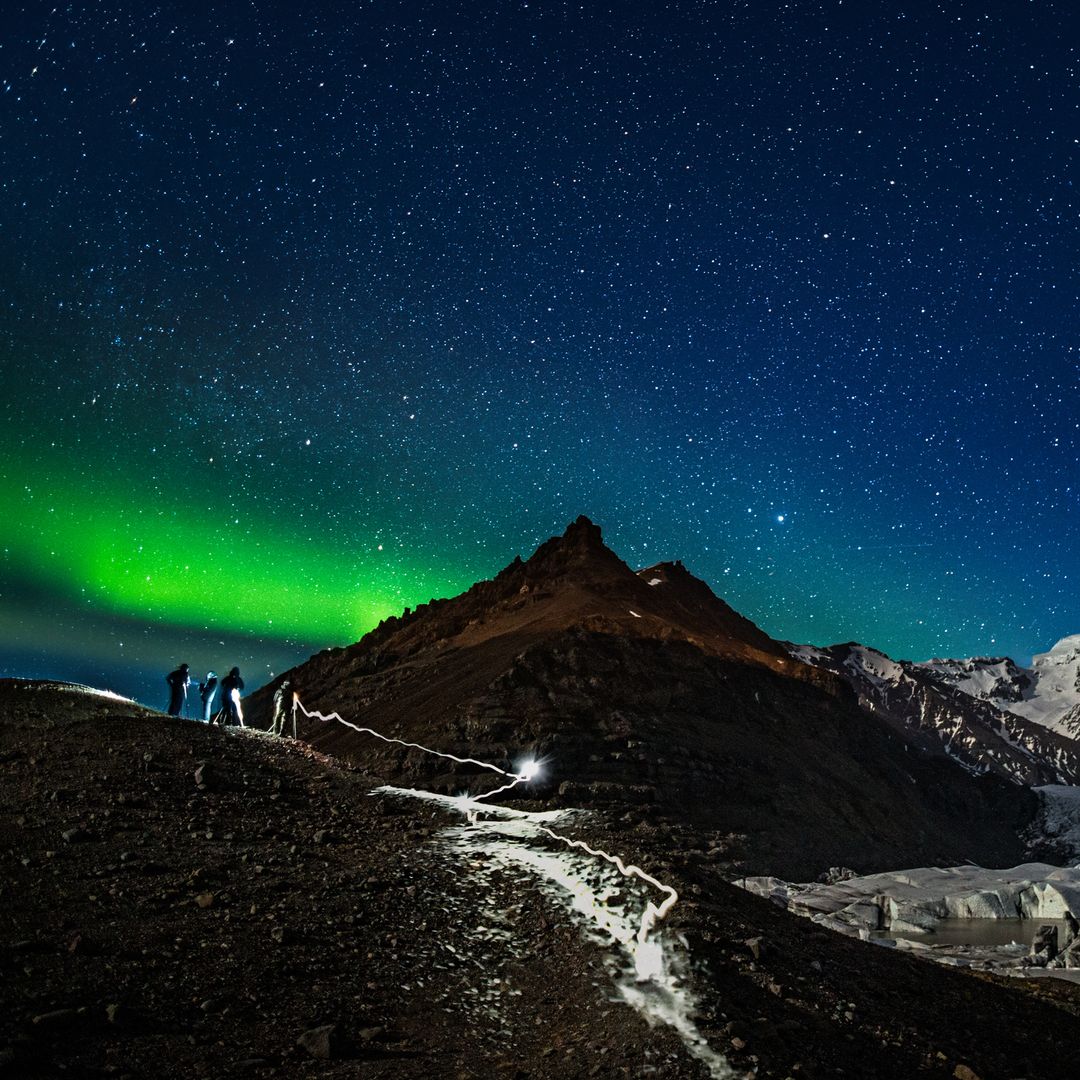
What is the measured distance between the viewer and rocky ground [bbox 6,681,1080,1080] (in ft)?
21.1

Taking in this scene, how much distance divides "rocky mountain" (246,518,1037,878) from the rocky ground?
48.8 feet

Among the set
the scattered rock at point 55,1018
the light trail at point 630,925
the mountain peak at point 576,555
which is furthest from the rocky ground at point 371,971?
the mountain peak at point 576,555

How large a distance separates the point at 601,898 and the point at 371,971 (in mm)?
3440

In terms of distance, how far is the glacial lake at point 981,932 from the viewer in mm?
27109

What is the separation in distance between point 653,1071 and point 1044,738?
23344 cm

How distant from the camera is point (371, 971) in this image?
314 inches

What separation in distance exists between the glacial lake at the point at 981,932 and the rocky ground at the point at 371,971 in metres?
16.7

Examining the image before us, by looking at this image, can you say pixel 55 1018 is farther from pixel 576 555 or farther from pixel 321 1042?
pixel 576 555

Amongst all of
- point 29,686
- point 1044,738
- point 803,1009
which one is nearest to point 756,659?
point 29,686

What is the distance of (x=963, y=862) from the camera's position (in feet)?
199

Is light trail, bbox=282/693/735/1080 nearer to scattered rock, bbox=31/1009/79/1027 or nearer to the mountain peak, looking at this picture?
scattered rock, bbox=31/1009/79/1027

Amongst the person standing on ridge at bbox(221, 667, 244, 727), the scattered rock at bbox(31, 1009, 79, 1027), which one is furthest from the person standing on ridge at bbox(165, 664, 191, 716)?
the scattered rock at bbox(31, 1009, 79, 1027)

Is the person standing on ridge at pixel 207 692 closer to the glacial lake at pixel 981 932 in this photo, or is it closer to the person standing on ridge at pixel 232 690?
the person standing on ridge at pixel 232 690

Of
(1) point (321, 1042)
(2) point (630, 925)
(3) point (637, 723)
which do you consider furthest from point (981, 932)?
(1) point (321, 1042)
